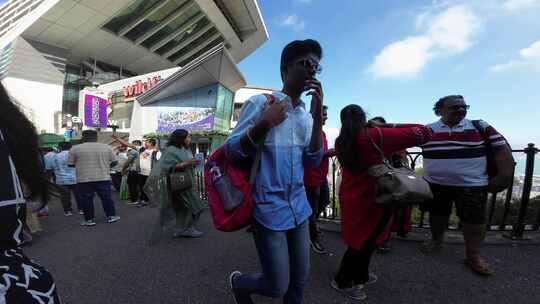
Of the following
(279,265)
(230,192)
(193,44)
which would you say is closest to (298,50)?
(230,192)

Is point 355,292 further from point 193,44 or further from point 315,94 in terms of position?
point 193,44

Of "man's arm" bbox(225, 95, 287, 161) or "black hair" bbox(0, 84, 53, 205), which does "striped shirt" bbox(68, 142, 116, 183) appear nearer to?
"black hair" bbox(0, 84, 53, 205)

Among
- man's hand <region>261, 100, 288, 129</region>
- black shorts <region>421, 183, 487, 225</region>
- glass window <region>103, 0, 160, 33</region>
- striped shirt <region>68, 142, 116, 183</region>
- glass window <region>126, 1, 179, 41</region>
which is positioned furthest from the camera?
glass window <region>126, 1, 179, 41</region>

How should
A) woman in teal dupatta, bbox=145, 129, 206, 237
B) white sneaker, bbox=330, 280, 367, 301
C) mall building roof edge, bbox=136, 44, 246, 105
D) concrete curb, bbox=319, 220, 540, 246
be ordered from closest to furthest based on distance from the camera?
white sneaker, bbox=330, 280, 367, 301 → concrete curb, bbox=319, 220, 540, 246 → woman in teal dupatta, bbox=145, 129, 206, 237 → mall building roof edge, bbox=136, 44, 246, 105

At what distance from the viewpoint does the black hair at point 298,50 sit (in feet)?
4.54

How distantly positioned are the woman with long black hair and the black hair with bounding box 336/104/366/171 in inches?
73.1

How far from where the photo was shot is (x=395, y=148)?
1.88 m

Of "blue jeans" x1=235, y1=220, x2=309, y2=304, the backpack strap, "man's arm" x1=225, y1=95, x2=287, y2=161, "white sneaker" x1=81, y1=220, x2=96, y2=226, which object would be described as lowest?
"white sneaker" x1=81, y1=220, x2=96, y2=226

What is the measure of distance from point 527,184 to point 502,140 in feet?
4.38

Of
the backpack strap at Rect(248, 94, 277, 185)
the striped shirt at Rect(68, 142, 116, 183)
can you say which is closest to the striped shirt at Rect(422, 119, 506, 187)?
the backpack strap at Rect(248, 94, 277, 185)

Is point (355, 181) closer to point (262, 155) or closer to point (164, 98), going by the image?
point (262, 155)

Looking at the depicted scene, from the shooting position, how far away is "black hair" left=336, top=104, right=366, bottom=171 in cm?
198

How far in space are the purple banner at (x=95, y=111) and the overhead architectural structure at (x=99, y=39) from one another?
4.19 meters

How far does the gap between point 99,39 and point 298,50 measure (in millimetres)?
34176
